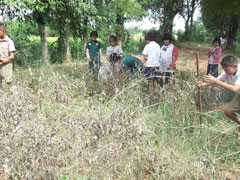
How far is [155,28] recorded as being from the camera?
→ 79.9 ft

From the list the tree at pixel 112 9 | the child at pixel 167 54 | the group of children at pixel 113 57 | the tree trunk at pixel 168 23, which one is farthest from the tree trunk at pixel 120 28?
the child at pixel 167 54

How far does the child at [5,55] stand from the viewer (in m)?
4.10

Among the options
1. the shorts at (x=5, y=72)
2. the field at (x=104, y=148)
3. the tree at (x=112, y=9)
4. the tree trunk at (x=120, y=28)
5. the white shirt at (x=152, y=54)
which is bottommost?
the field at (x=104, y=148)

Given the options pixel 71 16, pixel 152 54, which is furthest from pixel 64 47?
pixel 152 54

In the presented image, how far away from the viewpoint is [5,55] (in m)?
4.21

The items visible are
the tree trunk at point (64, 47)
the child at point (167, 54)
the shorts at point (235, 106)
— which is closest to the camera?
the shorts at point (235, 106)

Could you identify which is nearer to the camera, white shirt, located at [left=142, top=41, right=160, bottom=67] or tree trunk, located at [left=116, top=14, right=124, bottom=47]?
white shirt, located at [left=142, top=41, right=160, bottom=67]

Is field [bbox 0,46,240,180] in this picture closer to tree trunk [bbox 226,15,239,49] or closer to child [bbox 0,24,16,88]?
child [bbox 0,24,16,88]

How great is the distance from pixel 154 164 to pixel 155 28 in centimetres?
2376

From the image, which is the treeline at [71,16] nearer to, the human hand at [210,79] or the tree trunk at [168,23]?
the human hand at [210,79]

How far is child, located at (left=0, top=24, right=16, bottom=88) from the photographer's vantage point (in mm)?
4098

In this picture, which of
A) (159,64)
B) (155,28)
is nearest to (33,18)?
(159,64)

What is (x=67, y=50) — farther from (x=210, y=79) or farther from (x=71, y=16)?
(x=210, y=79)

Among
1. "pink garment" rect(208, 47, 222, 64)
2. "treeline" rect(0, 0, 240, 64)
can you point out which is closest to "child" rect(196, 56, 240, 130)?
"pink garment" rect(208, 47, 222, 64)
